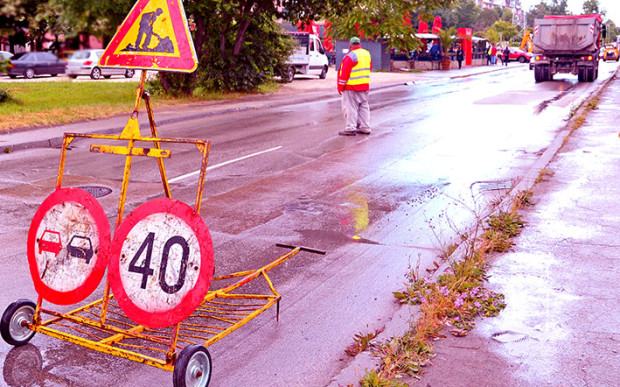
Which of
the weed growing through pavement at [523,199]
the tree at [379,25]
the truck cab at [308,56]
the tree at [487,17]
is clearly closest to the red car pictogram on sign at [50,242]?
the weed growing through pavement at [523,199]

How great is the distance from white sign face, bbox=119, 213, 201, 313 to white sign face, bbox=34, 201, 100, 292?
41 cm

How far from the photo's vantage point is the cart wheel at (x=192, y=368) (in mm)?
3490

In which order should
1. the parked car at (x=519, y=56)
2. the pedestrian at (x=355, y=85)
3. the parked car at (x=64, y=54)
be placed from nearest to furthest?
the parked car at (x=64, y=54)
the pedestrian at (x=355, y=85)
the parked car at (x=519, y=56)

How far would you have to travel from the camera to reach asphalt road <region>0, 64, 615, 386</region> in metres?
4.31

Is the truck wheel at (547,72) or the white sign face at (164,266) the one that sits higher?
the truck wheel at (547,72)

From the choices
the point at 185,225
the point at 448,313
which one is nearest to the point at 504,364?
the point at 448,313

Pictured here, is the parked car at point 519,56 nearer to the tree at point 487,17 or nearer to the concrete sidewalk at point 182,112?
the tree at point 487,17

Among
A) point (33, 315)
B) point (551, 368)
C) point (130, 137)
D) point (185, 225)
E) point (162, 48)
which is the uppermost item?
point (162, 48)

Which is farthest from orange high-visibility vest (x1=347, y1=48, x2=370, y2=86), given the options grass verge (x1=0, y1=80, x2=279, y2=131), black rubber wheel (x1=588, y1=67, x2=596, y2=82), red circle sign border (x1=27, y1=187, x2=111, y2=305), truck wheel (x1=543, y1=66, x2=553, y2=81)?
black rubber wheel (x1=588, y1=67, x2=596, y2=82)

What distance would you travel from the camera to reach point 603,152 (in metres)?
11.8

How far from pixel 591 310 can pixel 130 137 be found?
3433 millimetres

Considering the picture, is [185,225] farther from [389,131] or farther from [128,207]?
[389,131]

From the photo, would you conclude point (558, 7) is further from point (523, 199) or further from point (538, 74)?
point (523, 199)

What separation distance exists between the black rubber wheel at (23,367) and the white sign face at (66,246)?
51 centimetres
